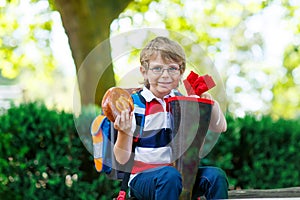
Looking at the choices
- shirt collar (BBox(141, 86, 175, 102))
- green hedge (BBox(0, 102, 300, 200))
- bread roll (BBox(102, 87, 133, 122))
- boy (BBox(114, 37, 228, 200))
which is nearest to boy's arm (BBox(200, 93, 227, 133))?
boy (BBox(114, 37, 228, 200))

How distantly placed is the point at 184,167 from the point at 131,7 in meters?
6.57

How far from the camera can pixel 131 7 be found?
Answer: 29.3 feet

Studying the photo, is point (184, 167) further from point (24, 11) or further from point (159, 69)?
point (24, 11)

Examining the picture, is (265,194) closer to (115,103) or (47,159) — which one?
(115,103)

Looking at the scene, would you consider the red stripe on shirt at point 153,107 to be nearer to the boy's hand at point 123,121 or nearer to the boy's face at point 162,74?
the boy's face at point 162,74

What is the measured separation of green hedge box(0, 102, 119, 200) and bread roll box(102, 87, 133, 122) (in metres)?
2.48

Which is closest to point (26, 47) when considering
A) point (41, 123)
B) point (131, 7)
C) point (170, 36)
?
point (131, 7)

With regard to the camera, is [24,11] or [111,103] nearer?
[111,103]

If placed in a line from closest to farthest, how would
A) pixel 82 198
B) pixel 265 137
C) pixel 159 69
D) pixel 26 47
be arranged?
pixel 159 69
pixel 82 198
pixel 265 137
pixel 26 47

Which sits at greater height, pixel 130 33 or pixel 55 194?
pixel 130 33

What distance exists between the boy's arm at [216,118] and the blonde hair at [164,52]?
20 cm

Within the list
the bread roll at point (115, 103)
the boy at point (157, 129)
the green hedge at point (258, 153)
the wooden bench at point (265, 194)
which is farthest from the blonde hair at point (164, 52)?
the green hedge at point (258, 153)

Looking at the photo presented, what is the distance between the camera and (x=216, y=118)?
2674 mm

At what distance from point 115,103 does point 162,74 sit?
0.30 meters
